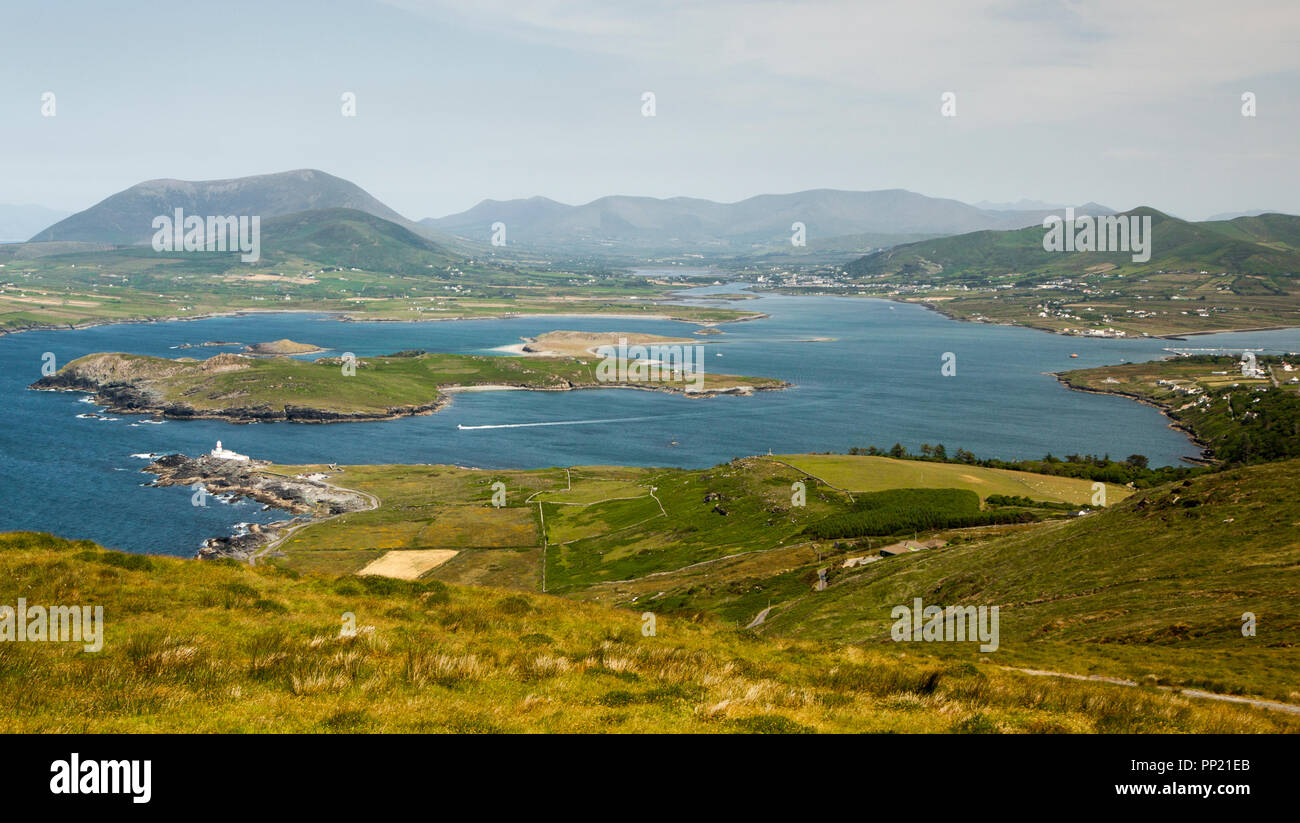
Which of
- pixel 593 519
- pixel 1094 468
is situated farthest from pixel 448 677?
pixel 1094 468

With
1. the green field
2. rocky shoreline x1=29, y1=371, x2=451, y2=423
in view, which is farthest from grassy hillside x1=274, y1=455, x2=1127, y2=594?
rocky shoreline x1=29, y1=371, x2=451, y2=423

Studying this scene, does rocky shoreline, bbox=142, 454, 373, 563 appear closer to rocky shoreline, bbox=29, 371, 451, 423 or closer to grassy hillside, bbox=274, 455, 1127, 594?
grassy hillside, bbox=274, 455, 1127, 594

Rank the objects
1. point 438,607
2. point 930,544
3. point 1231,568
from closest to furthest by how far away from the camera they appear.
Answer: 1. point 438,607
2. point 1231,568
3. point 930,544

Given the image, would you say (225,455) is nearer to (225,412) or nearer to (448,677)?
(225,412)
